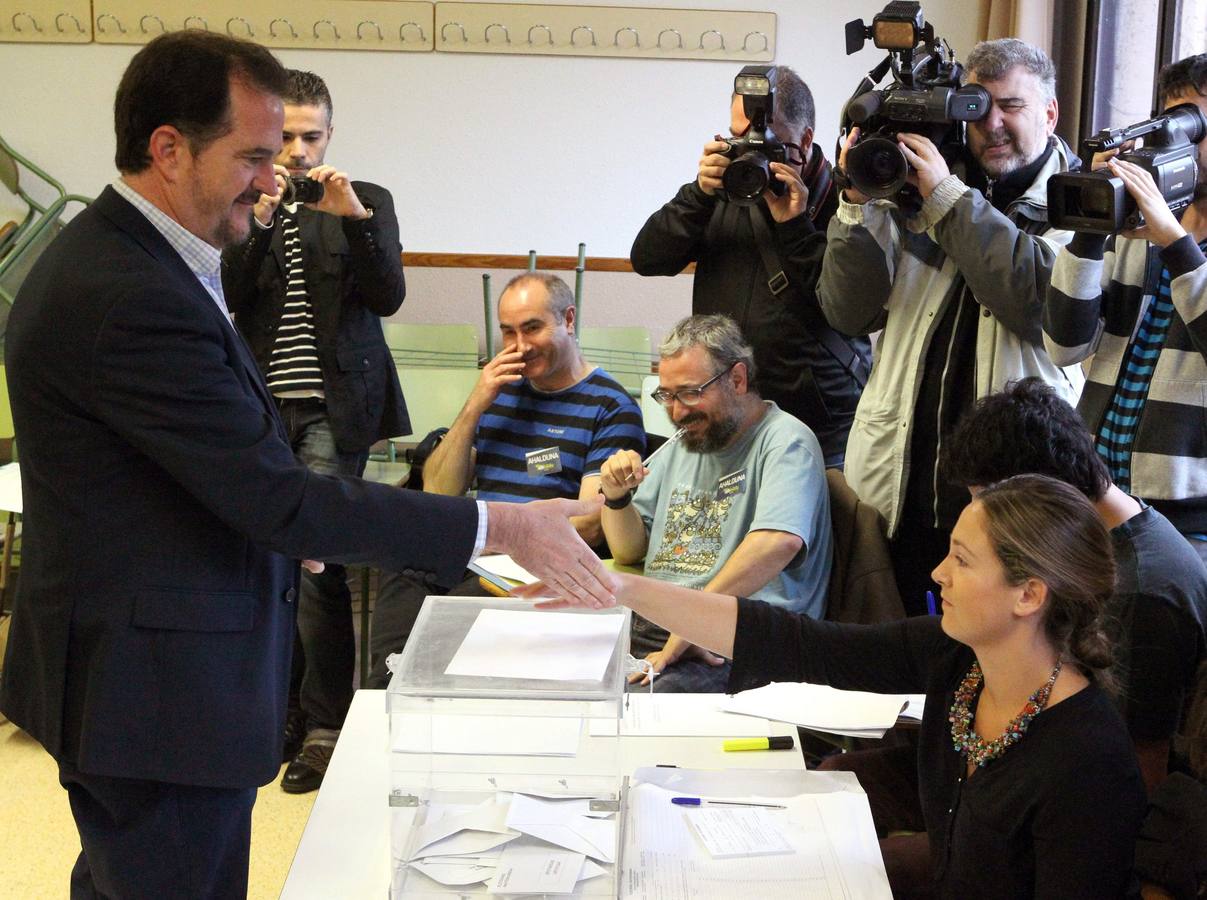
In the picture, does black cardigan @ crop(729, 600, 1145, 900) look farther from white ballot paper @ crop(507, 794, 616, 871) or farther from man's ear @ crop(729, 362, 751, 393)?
man's ear @ crop(729, 362, 751, 393)

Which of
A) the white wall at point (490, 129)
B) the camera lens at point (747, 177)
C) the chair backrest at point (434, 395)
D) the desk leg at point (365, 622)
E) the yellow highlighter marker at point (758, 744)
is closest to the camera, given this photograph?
the yellow highlighter marker at point (758, 744)

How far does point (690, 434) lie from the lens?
8.80 ft

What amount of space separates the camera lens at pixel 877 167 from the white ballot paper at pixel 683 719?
3.63 ft

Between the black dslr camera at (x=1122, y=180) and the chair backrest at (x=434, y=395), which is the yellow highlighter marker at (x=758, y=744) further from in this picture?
the chair backrest at (x=434, y=395)

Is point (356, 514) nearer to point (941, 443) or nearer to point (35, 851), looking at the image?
point (941, 443)

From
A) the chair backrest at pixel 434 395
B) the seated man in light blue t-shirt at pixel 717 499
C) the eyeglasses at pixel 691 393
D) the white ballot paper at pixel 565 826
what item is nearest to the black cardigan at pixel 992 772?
the white ballot paper at pixel 565 826

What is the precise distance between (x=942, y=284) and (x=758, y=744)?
1.20m

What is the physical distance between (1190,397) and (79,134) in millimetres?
4938

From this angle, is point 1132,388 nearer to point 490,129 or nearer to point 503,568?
point 503,568

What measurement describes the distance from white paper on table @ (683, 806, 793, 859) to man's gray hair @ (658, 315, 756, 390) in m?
1.30

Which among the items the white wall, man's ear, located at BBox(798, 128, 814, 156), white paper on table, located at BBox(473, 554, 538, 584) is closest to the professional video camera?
man's ear, located at BBox(798, 128, 814, 156)

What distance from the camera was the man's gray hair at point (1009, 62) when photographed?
254 centimetres

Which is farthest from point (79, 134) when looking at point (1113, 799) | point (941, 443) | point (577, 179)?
point (1113, 799)

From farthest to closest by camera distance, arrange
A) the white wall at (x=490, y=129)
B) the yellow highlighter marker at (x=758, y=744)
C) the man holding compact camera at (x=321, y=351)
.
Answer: the white wall at (x=490, y=129)
the man holding compact camera at (x=321, y=351)
the yellow highlighter marker at (x=758, y=744)
